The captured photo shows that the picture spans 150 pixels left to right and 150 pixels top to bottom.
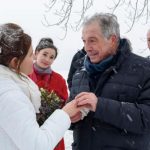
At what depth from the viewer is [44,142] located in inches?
93.4

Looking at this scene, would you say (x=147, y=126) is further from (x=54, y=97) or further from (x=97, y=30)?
(x=54, y=97)

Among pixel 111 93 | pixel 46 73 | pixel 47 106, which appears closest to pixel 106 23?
pixel 111 93

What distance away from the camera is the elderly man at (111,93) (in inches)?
118

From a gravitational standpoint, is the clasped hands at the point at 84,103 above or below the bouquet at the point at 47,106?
above

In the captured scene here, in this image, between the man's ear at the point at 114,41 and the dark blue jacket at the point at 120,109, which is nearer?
the dark blue jacket at the point at 120,109

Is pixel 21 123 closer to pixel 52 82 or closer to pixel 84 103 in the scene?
pixel 84 103

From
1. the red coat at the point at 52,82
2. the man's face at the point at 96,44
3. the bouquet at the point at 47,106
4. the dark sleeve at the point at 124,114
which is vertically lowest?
the red coat at the point at 52,82

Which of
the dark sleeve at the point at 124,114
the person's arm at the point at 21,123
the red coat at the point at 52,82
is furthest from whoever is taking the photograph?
the red coat at the point at 52,82

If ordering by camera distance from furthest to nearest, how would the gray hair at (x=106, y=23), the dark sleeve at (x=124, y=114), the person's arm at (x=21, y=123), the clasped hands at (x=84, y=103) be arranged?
the gray hair at (x=106, y=23), the dark sleeve at (x=124, y=114), the clasped hands at (x=84, y=103), the person's arm at (x=21, y=123)

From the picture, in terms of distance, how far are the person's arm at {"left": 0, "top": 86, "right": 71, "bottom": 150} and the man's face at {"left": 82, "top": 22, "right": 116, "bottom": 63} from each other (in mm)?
1027

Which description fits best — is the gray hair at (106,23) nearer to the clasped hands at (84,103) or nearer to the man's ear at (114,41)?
the man's ear at (114,41)

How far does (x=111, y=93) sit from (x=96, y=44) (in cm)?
44

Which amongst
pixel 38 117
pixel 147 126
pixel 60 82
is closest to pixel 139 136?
pixel 147 126

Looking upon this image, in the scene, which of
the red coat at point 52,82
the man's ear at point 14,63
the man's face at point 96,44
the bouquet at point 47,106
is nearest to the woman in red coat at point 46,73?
the red coat at point 52,82
